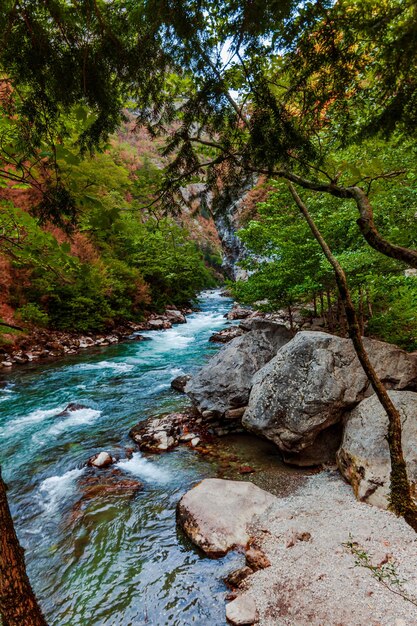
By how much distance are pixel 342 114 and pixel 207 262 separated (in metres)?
55.8

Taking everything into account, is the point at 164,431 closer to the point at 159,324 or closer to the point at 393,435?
the point at 393,435

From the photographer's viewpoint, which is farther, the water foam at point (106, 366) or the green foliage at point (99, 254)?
the water foam at point (106, 366)

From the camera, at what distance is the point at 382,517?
11.9ft

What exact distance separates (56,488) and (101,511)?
1125 mm

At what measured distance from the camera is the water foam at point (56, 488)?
476cm

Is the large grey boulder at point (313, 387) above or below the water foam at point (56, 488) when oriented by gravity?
above

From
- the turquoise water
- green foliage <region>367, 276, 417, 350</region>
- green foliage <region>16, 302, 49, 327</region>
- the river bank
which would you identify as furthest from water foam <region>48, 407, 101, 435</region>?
green foliage <region>367, 276, 417, 350</region>

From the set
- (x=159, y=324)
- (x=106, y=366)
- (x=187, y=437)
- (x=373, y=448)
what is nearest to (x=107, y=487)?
(x=187, y=437)

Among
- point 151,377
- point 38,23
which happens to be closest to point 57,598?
point 38,23

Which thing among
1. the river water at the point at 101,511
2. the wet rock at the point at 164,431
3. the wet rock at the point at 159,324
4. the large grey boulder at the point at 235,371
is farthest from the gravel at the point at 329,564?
the wet rock at the point at 159,324

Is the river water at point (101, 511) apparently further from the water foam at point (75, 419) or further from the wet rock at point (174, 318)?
the wet rock at point (174, 318)

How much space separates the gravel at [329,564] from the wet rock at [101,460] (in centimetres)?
304

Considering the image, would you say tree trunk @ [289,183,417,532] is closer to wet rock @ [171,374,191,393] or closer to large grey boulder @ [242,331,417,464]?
large grey boulder @ [242,331,417,464]

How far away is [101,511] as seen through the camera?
4512mm
